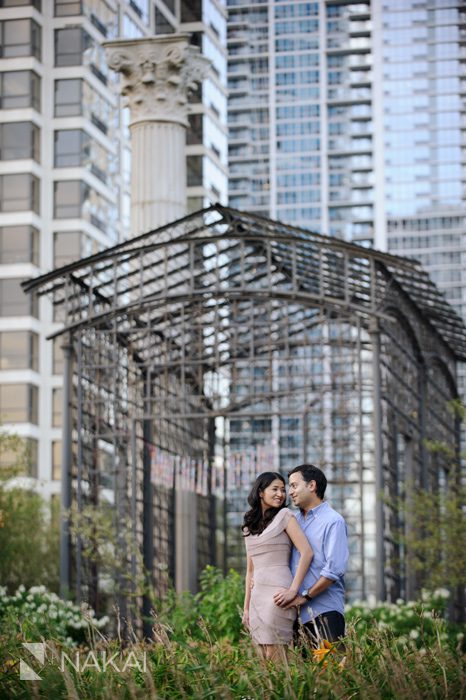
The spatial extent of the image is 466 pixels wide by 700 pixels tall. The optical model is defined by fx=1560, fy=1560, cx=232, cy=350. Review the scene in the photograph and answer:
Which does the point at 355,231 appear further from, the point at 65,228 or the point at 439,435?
the point at 439,435

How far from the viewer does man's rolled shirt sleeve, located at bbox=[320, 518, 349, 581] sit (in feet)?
32.2

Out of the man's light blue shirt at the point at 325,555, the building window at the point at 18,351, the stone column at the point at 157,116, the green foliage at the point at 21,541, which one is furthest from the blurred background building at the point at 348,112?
the man's light blue shirt at the point at 325,555

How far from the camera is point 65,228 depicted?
207ft

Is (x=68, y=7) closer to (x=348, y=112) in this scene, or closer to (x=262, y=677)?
(x=262, y=677)

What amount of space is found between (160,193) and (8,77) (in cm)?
3487

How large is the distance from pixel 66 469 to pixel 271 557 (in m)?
16.4


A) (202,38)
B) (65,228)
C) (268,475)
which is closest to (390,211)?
(202,38)

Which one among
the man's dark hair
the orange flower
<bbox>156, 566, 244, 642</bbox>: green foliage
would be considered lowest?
<bbox>156, 566, 244, 642</bbox>: green foliage

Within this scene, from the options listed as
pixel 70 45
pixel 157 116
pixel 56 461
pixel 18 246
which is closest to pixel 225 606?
pixel 157 116

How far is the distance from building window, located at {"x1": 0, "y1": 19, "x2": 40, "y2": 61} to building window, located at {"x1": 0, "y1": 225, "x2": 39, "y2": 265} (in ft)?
23.7

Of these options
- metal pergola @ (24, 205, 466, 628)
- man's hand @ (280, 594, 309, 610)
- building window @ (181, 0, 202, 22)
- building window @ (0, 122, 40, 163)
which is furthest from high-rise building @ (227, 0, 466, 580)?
man's hand @ (280, 594, 309, 610)

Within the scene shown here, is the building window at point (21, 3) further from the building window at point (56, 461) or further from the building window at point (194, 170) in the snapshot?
the building window at point (56, 461)

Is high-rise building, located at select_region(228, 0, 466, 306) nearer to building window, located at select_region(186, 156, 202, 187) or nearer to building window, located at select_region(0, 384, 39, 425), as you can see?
building window, located at select_region(186, 156, 202, 187)

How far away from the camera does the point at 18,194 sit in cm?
6259
